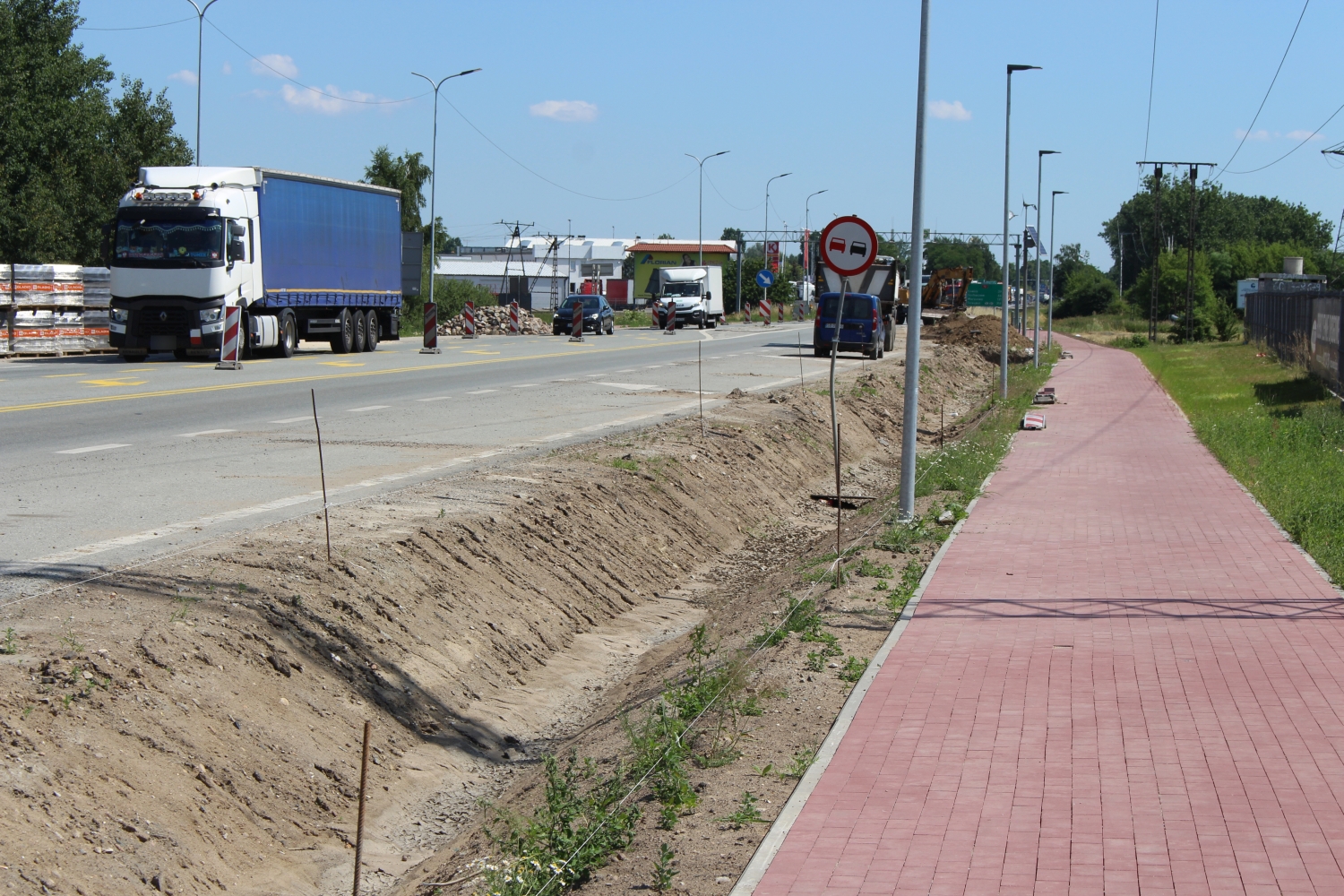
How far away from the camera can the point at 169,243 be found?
1093 inches

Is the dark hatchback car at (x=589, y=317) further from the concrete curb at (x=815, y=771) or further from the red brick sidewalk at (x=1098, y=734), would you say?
the concrete curb at (x=815, y=771)

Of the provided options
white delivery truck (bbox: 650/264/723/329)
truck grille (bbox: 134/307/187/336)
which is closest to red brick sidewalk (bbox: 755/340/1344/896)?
truck grille (bbox: 134/307/187/336)

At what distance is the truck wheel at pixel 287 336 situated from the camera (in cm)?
3203

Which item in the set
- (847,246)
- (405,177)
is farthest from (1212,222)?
(847,246)

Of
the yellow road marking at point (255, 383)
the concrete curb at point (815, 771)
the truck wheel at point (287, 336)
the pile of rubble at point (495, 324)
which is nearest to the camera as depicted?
the concrete curb at point (815, 771)

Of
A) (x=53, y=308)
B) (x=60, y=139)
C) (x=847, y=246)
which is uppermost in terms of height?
(x=60, y=139)

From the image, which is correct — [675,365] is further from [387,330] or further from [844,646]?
[844,646]

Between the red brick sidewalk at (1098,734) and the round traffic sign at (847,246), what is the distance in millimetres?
2679

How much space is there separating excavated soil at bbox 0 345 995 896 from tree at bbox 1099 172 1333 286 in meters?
149

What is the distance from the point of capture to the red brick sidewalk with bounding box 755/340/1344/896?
191 inches

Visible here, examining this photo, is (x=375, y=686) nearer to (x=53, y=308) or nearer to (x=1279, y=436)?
(x=1279, y=436)

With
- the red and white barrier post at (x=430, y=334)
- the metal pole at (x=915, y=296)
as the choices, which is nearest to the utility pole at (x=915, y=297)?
the metal pole at (x=915, y=296)

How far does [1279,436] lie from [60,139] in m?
44.4

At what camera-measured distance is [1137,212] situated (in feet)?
559
